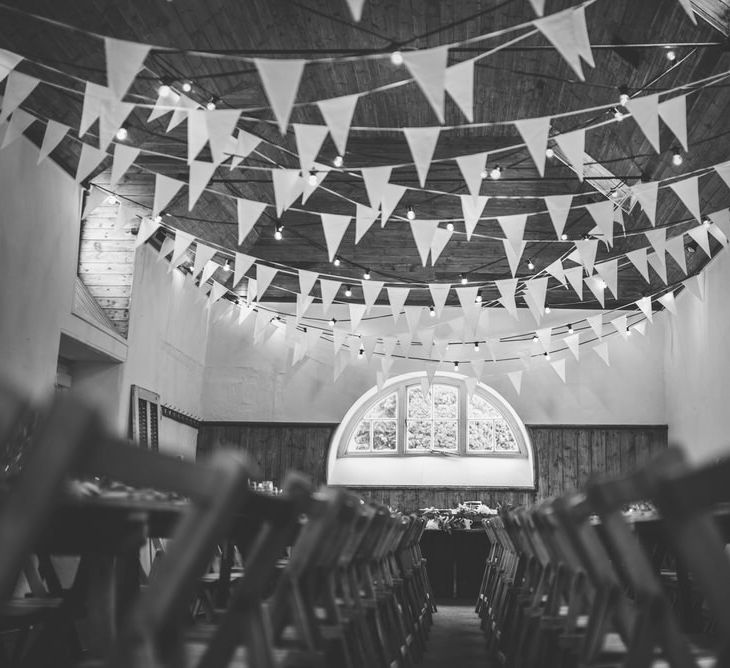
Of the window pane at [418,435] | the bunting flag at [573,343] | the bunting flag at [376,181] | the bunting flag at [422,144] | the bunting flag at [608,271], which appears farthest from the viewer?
the window pane at [418,435]

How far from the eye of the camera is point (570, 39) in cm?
479

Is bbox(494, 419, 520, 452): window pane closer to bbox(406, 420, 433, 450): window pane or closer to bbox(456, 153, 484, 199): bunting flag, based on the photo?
bbox(406, 420, 433, 450): window pane

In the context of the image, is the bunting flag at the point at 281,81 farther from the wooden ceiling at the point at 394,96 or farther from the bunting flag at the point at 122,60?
the wooden ceiling at the point at 394,96

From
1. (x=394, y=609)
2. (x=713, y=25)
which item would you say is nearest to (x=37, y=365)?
(x=394, y=609)

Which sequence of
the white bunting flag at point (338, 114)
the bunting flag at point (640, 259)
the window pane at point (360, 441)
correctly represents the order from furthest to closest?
the window pane at point (360, 441), the bunting flag at point (640, 259), the white bunting flag at point (338, 114)

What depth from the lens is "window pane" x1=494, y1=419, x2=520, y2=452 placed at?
41.5 feet

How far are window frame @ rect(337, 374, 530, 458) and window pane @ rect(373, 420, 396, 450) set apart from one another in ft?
0.21

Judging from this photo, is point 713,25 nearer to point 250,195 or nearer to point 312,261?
point 250,195

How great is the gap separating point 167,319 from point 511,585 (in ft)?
23.8

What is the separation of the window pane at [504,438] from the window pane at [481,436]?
73 mm

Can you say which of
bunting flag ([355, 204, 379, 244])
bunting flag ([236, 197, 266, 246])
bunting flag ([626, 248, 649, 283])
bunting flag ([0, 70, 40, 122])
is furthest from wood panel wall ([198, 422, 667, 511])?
bunting flag ([0, 70, 40, 122])

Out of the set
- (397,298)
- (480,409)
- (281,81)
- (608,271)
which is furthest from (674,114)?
(480,409)

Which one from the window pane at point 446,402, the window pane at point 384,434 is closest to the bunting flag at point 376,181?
the window pane at point 446,402

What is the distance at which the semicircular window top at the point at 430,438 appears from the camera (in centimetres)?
1253
